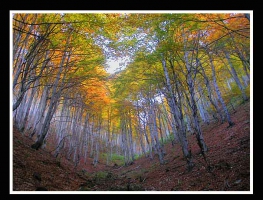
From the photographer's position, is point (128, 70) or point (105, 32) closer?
point (105, 32)

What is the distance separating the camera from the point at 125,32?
6871 mm

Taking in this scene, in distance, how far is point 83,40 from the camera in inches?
269

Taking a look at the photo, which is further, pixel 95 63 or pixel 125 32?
pixel 95 63

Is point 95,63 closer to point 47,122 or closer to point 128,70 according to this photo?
point 128,70

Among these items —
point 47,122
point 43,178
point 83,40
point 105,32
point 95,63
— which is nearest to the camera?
point 43,178

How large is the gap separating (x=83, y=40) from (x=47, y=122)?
4.72 meters
